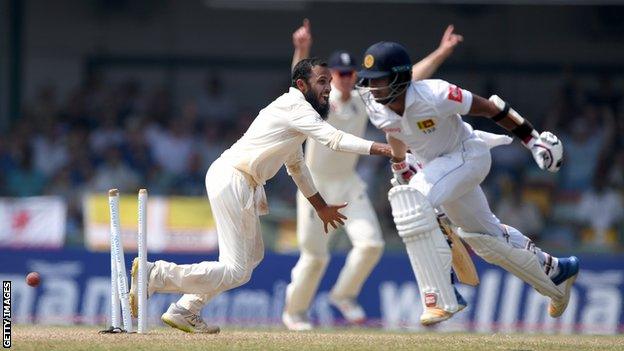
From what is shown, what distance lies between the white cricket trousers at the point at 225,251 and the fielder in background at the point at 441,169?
38.3 inches

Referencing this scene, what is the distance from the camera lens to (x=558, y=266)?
364 inches

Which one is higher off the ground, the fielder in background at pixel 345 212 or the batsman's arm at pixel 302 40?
the batsman's arm at pixel 302 40

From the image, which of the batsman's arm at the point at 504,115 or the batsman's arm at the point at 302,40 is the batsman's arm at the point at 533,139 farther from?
the batsman's arm at the point at 302,40

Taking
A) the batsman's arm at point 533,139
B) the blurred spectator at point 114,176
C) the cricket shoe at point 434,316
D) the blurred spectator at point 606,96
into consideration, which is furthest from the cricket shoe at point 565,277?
the blurred spectator at point 606,96

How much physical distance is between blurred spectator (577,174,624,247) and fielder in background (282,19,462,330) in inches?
196

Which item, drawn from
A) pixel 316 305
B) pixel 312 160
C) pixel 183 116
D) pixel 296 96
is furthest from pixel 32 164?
pixel 296 96

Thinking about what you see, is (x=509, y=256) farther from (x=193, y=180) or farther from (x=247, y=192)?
(x=193, y=180)

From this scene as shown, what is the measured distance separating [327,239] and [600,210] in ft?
18.8

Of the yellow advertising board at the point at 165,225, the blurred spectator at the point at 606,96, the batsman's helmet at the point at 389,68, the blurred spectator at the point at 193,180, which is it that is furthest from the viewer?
the blurred spectator at the point at 606,96

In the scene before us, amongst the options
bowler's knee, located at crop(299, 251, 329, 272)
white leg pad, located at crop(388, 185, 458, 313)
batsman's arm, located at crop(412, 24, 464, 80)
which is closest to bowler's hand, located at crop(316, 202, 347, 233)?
white leg pad, located at crop(388, 185, 458, 313)

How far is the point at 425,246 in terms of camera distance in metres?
8.23

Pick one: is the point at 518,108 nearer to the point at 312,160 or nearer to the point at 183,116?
the point at 183,116

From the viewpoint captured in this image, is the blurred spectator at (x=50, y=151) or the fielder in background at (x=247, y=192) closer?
the fielder in background at (x=247, y=192)

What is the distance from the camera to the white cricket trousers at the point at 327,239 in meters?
11.9
